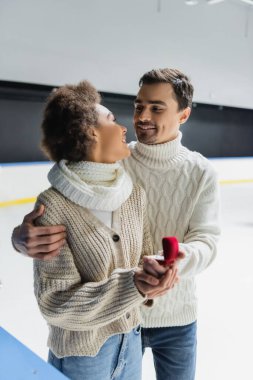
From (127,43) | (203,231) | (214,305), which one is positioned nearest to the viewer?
(203,231)

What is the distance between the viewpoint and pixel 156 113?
51.2 inches

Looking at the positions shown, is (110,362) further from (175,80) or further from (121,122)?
(121,122)

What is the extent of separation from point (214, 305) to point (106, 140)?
2.65 meters

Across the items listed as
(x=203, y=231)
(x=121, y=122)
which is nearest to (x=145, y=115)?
(x=203, y=231)

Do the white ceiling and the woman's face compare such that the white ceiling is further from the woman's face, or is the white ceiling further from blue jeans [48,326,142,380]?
blue jeans [48,326,142,380]

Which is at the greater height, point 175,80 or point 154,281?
point 175,80

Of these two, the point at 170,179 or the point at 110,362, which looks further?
the point at 170,179

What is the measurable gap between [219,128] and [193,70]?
2.74 m

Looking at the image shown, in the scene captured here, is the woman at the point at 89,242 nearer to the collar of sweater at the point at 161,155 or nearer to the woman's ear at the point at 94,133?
the woman's ear at the point at 94,133

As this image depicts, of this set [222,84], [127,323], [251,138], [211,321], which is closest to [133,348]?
[127,323]

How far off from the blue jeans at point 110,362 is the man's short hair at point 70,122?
0.49 meters

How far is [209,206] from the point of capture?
1.29 meters

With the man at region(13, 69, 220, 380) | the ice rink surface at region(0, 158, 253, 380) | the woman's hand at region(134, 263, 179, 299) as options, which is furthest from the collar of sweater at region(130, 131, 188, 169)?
the ice rink surface at region(0, 158, 253, 380)

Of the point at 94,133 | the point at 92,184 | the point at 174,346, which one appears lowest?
the point at 174,346
